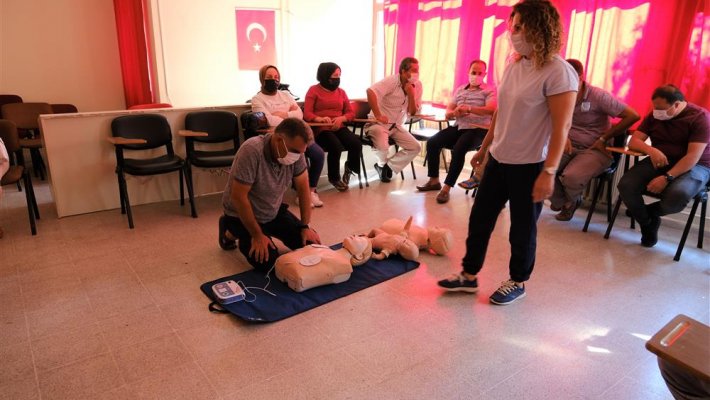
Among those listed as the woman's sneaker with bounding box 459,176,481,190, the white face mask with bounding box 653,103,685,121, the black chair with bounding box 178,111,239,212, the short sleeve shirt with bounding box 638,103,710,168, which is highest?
the white face mask with bounding box 653,103,685,121

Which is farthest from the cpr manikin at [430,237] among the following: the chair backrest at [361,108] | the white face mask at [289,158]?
the chair backrest at [361,108]

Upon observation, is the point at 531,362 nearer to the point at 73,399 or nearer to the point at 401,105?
the point at 73,399

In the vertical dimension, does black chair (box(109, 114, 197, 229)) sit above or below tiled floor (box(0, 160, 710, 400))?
above

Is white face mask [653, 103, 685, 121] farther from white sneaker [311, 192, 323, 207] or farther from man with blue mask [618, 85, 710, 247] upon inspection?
white sneaker [311, 192, 323, 207]

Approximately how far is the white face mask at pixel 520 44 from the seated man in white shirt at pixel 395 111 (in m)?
2.56

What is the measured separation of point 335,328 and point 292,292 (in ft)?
1.22

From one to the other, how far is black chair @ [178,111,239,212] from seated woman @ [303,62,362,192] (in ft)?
2.24

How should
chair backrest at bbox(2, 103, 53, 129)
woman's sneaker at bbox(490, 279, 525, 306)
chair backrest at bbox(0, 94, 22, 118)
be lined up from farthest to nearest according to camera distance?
chair backrest at bbox(0, 94, 22, 118), chair backrest at bbox(2, 103, 53, 129), woman's sneaker at bbox(490, 279, 525, 306)

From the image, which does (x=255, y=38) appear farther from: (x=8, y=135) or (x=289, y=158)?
(x=289, y=158)

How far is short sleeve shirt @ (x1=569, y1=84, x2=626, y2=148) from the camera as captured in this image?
335cm

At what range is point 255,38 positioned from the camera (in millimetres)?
5953

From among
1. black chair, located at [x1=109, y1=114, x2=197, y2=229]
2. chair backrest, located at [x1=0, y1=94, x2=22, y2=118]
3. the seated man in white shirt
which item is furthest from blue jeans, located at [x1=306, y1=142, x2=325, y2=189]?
chair backrest, located at [x1=0, y1=94, x2=22, y2=118]

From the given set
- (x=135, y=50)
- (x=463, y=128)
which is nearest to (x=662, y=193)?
(x=463, y=128)

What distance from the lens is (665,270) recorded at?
9.21 feet
